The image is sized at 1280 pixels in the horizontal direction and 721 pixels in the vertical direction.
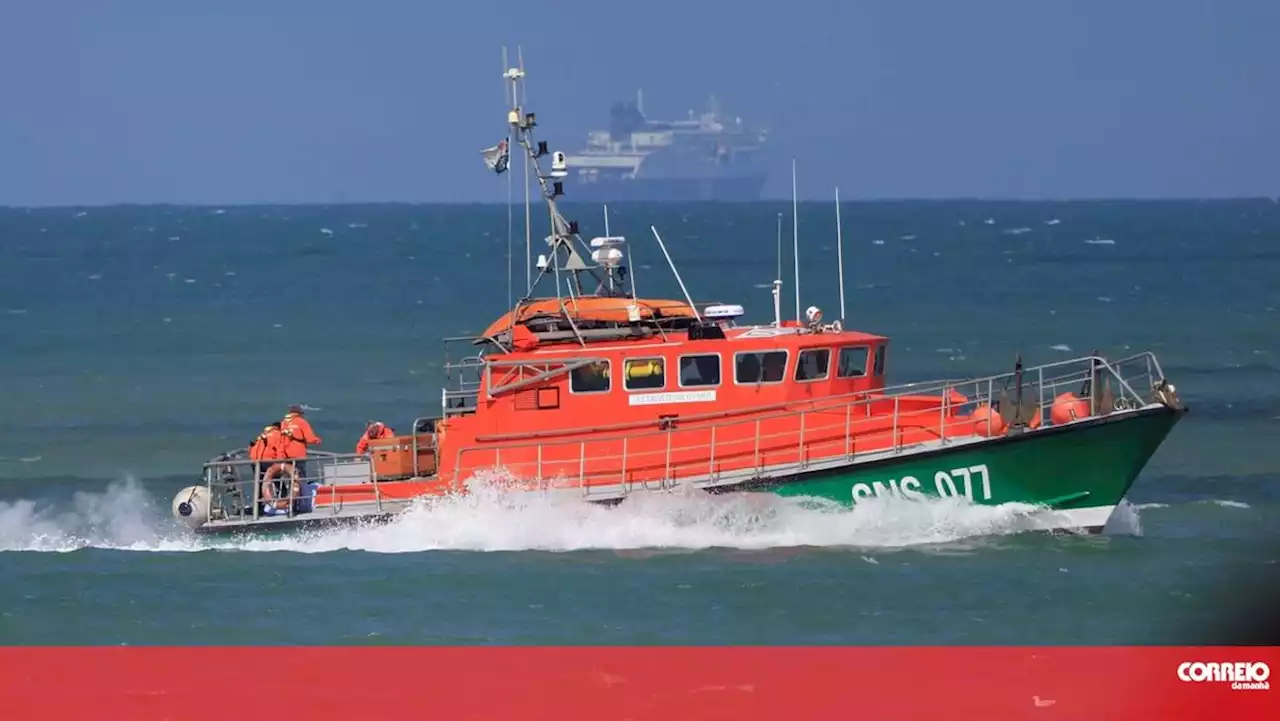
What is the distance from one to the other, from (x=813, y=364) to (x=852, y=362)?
50 centimetres

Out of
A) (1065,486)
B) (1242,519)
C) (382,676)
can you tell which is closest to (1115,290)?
(1242,519)

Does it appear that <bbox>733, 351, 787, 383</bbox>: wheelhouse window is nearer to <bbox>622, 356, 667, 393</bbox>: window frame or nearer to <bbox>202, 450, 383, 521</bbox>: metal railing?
<bbox>622, 356, 667, 393</bbox>: window frame

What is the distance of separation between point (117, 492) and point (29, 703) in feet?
40.2

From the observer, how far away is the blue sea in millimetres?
21172

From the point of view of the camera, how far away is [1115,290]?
70.0 meters

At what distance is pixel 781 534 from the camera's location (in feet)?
75.4

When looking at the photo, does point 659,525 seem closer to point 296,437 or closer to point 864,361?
point 864,361

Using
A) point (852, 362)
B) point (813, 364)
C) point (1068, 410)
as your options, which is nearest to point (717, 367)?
point (813, 364)

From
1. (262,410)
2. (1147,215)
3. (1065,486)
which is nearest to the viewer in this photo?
(1065,486)

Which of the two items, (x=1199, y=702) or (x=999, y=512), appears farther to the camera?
(x=999, y=512)

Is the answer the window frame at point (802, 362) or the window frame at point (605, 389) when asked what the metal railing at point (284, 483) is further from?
the window frame at point (802, 362)

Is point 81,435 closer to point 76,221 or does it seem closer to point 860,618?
point 860,618

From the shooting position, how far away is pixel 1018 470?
74.1 ft

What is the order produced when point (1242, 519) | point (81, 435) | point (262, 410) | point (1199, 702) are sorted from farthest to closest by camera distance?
1. point (262, 410)
2. point (81, 435)
3. point (1242, 519)
4. point (1199, 702)
